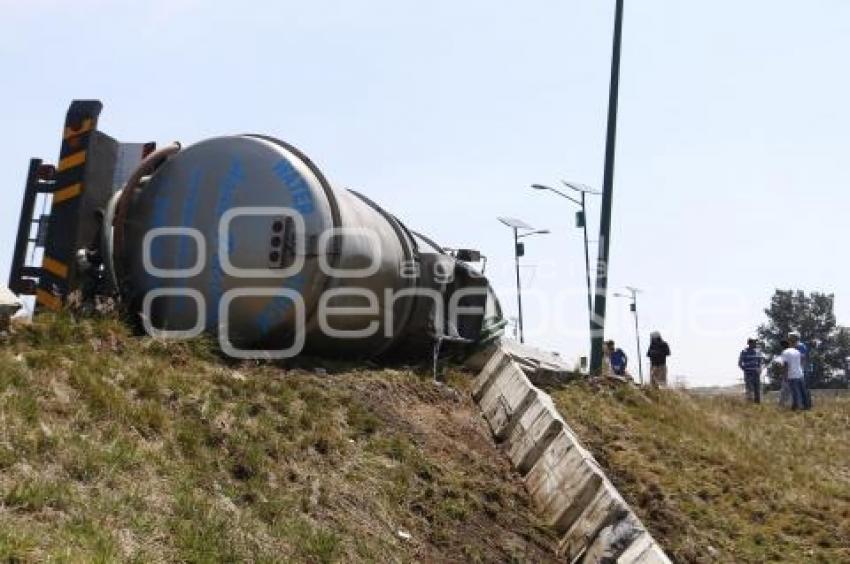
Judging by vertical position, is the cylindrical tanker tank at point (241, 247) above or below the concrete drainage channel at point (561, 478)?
above

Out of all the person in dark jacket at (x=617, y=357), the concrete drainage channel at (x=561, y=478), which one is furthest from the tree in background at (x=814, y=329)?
the concrete drainage channel at (x=561, y=478)

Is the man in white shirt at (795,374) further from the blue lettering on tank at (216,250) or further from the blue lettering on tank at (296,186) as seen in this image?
the blue lettering on tank at (216,250)

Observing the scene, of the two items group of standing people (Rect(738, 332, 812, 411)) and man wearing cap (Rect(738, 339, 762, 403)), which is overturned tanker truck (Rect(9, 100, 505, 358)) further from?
man wearing cap (Rect(738, 339, 762, 403))

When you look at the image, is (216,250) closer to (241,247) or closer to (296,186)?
(241,247)

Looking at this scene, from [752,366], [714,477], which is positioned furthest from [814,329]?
[714,477]

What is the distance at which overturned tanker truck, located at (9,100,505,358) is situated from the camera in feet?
28.9

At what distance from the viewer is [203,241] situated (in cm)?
894

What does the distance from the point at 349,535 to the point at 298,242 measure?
10.9 feet

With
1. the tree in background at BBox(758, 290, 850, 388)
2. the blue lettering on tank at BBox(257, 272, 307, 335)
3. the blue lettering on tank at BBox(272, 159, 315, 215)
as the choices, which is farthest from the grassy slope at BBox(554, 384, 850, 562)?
the tree in background at BBox(758, 290, 850, 388)

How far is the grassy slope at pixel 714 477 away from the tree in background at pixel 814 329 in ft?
236

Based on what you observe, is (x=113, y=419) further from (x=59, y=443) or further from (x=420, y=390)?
(x=420, y=390)

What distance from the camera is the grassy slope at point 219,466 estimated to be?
504 centimetres

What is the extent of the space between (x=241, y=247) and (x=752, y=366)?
560 inches

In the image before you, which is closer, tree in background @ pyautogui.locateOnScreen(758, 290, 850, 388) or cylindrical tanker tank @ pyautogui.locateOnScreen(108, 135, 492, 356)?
cylindrical tanker tank @ pyautogui.locateOnScreen(108, 135, 492, 356)
